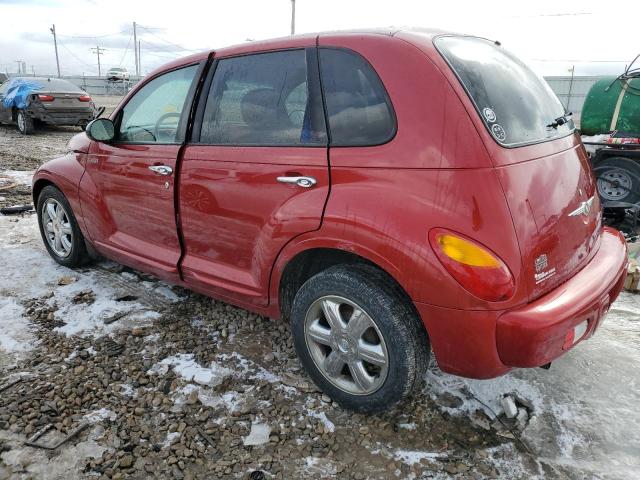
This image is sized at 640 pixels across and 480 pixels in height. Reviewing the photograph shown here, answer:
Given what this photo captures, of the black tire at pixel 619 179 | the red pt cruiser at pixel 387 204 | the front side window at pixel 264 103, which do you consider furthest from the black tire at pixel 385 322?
the black tire at pixel 619 179

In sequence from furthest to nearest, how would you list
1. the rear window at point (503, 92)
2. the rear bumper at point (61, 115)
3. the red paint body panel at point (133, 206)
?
the rear bumper at point (61, 115) < the red paint body panel at point (133, 206) < the rear window at point (503, 92)

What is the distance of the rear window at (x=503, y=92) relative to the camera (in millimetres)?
2121

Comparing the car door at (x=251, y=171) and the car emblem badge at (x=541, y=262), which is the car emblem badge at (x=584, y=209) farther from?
the car door at (x=251, y=171)

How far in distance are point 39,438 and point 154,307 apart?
53.9 inches

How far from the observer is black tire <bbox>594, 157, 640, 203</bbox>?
623 cm

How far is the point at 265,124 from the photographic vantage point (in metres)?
2.64

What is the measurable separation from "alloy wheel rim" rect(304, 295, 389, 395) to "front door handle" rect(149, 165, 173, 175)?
128 centimetres

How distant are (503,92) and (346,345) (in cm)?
141

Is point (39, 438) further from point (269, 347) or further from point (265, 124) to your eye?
point (265, 124)

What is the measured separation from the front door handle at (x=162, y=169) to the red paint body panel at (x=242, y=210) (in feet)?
0.39

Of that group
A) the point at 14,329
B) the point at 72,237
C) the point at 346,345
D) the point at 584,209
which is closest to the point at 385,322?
the point at 346,345

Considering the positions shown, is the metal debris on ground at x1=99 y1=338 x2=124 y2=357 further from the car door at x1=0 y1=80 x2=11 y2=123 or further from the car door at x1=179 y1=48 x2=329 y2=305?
the car door at x1=0 y1=80 x2=11 y2=123

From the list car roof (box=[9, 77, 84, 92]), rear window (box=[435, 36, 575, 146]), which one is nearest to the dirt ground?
rear window (box=[435, 36, 575, 146])

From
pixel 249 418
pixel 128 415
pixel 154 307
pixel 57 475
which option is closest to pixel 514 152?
pixel 249 418
